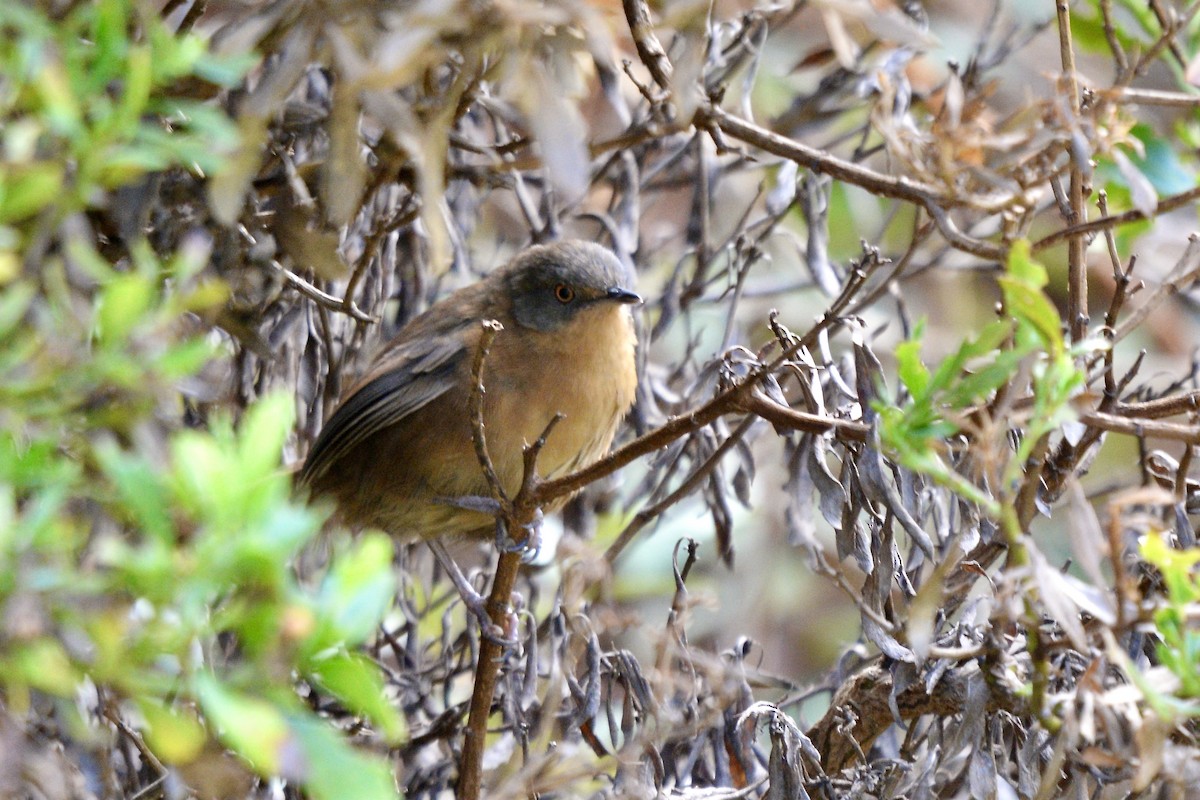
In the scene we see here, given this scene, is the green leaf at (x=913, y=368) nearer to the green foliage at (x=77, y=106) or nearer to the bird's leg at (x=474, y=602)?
the green foliage at (x=77, y=106)

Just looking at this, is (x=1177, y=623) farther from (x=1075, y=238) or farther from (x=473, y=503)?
(x=473, y=503)

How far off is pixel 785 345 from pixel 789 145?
64cm

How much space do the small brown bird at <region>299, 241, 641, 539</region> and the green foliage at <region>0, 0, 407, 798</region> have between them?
7.92ft

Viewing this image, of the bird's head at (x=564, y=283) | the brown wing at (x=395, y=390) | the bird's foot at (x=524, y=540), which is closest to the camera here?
the bird's foot at (x=524, y=540)

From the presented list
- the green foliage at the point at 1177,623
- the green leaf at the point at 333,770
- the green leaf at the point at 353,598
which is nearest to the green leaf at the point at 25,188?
the green leaf at the point at 353,598

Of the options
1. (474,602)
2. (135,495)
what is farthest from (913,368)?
(474,602)

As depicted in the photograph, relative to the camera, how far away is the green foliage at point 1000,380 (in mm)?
1796

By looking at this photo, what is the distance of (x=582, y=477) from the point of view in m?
2.61

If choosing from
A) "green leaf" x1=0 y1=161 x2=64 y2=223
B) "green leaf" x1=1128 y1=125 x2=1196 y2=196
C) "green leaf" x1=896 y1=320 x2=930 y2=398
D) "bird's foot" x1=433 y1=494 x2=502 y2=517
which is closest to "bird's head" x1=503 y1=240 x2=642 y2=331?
"bird's foot" x1=433 y1=494 x2=502 y2=517

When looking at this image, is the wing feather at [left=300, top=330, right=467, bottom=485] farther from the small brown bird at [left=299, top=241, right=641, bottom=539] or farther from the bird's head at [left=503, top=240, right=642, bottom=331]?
the bird's head at [left=503, top=240, right=642, bottom=331]

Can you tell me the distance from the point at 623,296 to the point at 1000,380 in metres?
2.61

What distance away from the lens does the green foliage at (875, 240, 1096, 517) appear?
1.80 metres

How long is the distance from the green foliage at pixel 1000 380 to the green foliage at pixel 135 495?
841mm

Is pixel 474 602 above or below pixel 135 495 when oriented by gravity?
below
